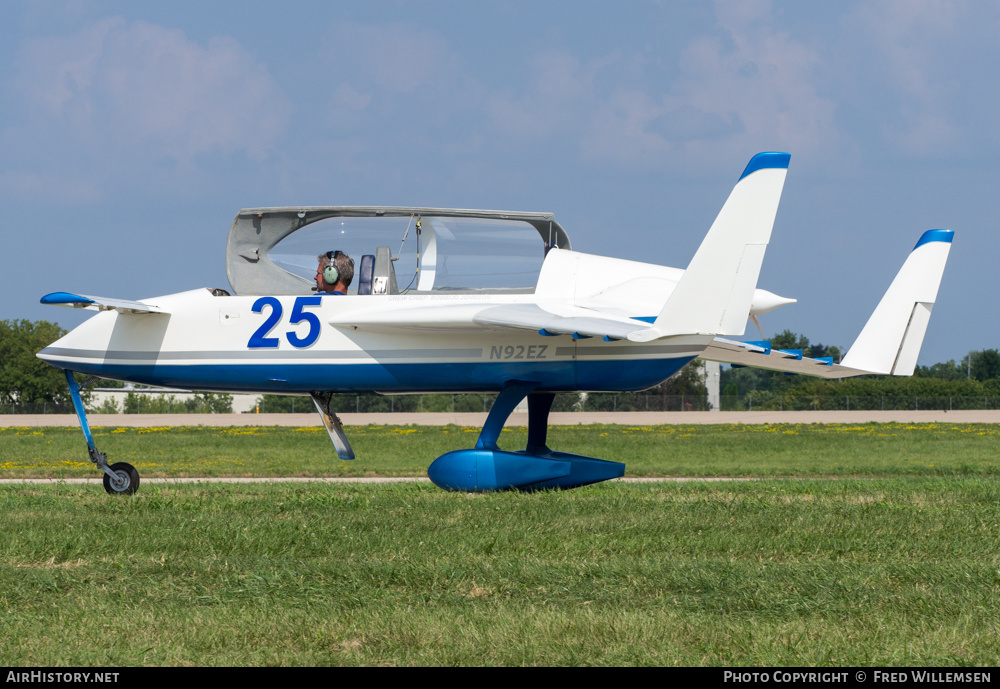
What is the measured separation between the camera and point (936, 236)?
1360 cm

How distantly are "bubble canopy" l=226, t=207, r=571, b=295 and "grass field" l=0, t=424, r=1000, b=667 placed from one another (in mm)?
2664

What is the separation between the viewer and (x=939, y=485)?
13.1 metres

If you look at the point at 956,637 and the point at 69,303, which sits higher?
the point at 69,303

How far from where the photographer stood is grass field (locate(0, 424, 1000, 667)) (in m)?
4.95

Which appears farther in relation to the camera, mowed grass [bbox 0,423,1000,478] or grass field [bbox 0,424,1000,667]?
mowed grass [bbox 0,423,1000,478]

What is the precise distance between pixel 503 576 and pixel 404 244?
7.24 meters

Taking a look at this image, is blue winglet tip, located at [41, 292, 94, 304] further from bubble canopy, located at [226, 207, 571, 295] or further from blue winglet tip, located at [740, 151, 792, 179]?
blue winglet tip, located at [740, 151, 792, 179]

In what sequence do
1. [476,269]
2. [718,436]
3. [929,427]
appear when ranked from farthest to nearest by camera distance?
[929,427] → [718,436] → [476,269]

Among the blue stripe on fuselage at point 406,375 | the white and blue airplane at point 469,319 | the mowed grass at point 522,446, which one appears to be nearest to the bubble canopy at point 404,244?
the white and blue airplane at point 469,319

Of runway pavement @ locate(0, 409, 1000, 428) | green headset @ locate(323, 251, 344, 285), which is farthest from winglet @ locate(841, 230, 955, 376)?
runway pavement @ locate(0, 409, 1000, 428)
